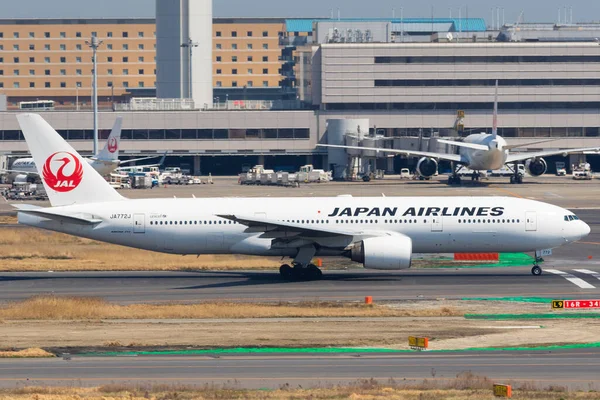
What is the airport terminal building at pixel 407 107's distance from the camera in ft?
481

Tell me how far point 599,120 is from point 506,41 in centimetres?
1835

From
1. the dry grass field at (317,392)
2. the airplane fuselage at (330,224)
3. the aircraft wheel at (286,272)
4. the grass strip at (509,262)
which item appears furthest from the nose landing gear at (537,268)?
the dry grass field at (317,392)

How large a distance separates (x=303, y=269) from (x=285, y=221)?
2.55m

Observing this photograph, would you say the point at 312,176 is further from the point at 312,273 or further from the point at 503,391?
the point at 503,391

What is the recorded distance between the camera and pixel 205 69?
163375 mm

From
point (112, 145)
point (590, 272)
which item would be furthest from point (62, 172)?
point (112, 145)

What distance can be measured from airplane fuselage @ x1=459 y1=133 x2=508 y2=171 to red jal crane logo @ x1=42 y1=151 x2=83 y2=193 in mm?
68584

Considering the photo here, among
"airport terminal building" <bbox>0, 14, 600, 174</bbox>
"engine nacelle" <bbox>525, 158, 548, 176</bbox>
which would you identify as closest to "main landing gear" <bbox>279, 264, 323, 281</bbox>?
"engine nacelle" <bbox>525, 158, 548, 176</bbox>

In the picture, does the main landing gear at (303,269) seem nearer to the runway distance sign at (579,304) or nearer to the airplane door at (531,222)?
the airplane door at (531,222)

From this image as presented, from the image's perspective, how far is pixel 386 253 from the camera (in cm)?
4853

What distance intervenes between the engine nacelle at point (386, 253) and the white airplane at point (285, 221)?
2.57ft

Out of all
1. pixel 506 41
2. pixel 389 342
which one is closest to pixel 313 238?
pixel 389 342

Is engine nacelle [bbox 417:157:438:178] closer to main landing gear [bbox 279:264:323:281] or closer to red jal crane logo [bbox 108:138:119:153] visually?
red jal crane logo [bbox 108:138:119:153]

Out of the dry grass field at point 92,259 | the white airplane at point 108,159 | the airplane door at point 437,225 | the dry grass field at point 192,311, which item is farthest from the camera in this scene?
the white airplane at point 108,159
